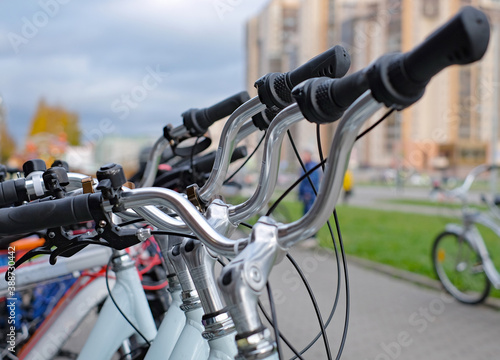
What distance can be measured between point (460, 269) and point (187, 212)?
5166 mm

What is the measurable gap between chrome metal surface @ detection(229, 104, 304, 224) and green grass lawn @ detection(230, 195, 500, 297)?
17.0 ft

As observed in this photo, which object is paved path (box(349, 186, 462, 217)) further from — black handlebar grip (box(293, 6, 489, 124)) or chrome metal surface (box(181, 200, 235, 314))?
black handlebar grip (box(293, 6, 489, 124))

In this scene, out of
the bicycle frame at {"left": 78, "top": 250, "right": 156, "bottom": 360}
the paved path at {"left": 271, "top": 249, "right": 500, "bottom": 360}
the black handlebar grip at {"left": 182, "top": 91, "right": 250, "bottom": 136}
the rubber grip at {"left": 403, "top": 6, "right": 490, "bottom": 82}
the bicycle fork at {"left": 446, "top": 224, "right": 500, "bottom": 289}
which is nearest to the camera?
the rubber grip at {"left": 403, "top": 6, "right": 490, "bottom": 82}

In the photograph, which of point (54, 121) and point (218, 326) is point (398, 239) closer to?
point (218, 326)

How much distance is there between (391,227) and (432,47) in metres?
12.0

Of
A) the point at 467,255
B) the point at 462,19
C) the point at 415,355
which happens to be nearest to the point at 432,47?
the point at 462,19

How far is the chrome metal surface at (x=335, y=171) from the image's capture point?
36.1 inches

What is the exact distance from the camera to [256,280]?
0.98 m

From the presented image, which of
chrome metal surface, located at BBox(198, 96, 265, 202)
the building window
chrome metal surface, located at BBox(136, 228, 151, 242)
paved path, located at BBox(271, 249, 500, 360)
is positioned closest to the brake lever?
chrome metal surface, located at BBox(136, 228, 151, 242)

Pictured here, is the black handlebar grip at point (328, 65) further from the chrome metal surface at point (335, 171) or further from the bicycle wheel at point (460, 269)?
the bicycle wheel at point (460, 269)

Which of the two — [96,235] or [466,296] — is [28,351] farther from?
[466,296]

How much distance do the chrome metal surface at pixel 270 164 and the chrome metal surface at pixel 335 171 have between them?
0.18 metres

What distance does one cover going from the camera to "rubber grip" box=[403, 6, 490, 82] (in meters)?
0.78

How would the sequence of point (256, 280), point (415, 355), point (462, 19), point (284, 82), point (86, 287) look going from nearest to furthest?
point (462, 19)
point (256, 280)
point (284, 82)
point (86, 287)
point (415, 355)
